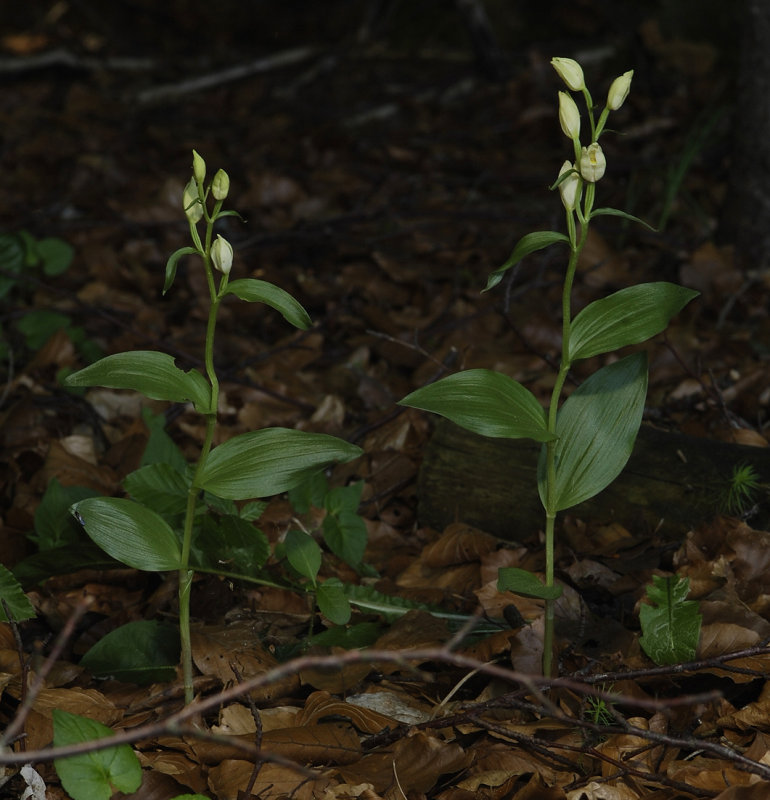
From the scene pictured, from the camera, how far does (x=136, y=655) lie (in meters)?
1.83

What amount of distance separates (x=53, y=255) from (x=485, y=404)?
2.45 meters

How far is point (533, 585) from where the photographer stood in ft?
5.23

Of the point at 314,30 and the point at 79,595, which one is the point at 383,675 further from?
the point at 314,30

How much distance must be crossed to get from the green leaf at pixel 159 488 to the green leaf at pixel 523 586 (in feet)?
2.32

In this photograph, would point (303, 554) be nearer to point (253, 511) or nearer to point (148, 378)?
point (253, 511)

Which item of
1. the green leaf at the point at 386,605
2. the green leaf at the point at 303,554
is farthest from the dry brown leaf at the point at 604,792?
the green leaf at the point at 303,554

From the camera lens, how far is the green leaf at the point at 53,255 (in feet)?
11.3

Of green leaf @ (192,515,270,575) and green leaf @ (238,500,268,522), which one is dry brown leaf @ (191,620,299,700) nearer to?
green leaf @ (192,515,270,575)

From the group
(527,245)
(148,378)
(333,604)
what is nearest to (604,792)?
(333,604)

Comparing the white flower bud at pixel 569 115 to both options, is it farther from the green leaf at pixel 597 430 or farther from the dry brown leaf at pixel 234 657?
the dry brown leaf at pixel 234 657

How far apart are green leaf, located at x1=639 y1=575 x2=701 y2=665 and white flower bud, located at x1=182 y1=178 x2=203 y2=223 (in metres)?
1.07

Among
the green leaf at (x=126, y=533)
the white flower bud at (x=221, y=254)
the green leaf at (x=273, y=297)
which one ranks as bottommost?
the green leaf at (x=126, y=533)

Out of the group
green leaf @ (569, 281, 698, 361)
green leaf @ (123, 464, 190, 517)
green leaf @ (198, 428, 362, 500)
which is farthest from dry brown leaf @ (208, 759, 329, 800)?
green leaf @ (569, 281, 698, 361)

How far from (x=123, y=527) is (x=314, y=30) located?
7.44 metres
